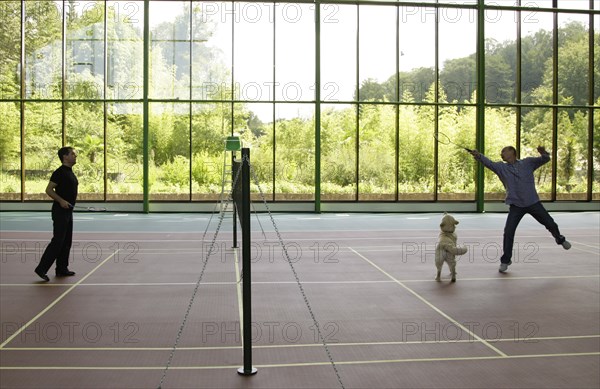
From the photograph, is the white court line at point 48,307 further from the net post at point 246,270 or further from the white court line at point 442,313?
the white court line at point 442,313

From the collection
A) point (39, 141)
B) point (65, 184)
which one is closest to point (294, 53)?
point (39, 141)

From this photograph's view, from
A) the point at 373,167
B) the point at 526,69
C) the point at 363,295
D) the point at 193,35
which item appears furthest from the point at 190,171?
the point at 363,295

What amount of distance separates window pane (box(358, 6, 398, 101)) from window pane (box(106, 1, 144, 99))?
7377 millimetres

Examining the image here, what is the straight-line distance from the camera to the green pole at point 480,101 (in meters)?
24.3

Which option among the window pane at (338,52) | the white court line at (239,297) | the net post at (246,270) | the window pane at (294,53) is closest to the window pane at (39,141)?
the window pane at (294,53)

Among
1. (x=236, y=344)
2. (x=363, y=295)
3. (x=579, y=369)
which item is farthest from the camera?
(x=363, y=295)

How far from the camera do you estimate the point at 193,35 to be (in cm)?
2397

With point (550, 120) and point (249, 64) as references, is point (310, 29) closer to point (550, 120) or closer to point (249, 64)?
point (249, 64)

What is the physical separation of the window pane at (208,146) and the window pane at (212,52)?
0.49 metres

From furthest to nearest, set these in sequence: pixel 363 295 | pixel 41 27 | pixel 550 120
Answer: pixel 550 120 → pixel 41 27 → pixel 363 295

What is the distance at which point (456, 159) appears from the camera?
82.1 ft

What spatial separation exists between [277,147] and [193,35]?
469cm

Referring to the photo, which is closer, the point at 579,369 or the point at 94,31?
the point at 579,369

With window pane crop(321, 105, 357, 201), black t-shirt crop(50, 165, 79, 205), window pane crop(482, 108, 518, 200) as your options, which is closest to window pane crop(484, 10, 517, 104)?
window pane crop(482, 108, 518, 200)
